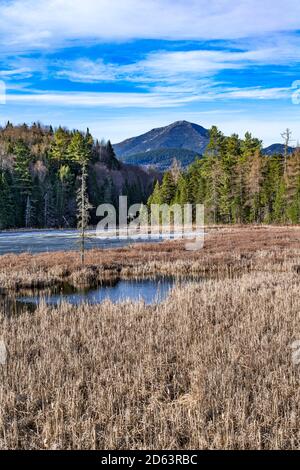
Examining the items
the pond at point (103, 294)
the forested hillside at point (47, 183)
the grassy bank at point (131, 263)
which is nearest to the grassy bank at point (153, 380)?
the pond at point (103, 294)

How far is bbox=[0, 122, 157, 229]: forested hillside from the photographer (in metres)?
77.6

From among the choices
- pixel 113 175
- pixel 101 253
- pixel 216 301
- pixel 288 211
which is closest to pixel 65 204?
pixel 113 175

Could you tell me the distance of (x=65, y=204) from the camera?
8806 centimetres

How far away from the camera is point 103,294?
66.9 feet

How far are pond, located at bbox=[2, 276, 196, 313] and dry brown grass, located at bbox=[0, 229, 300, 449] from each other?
4285 mm

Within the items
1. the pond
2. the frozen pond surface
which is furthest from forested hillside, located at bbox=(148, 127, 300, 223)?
the pond

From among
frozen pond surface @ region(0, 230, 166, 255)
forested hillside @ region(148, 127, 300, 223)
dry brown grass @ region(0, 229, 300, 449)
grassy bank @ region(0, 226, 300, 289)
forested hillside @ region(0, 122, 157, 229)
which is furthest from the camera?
forested hillside @ region(0, 122, 157, 229)

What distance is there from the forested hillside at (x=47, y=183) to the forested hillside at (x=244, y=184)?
23.2 meters

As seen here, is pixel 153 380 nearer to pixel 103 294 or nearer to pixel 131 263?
pixel 103 294

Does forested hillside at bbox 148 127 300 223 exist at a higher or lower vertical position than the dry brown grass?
higher

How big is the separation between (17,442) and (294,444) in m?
3.48

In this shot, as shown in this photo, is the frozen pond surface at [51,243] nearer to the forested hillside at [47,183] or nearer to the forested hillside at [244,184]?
the forested hillside at [244,184]

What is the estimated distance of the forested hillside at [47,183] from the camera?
77.6 meters

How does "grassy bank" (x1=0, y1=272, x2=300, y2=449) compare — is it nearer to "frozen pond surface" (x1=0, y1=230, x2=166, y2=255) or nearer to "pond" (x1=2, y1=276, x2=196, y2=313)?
"pond" (x1=2, y1=276, x2=196, y2=313)
